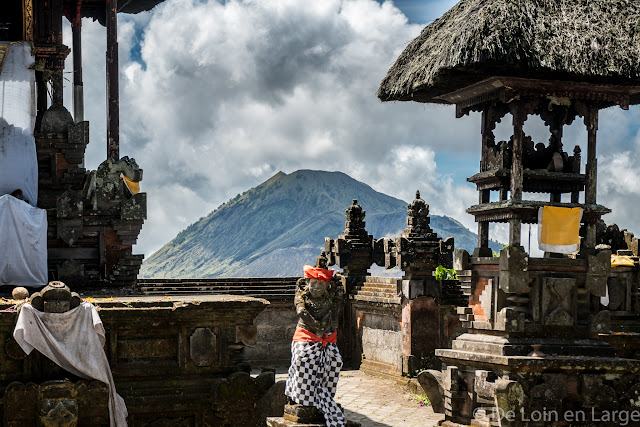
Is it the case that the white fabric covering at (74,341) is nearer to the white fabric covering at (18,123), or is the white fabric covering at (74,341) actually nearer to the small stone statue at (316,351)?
the small stone statue at (316,351)

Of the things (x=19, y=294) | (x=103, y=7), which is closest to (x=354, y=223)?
(x=103, y=7)

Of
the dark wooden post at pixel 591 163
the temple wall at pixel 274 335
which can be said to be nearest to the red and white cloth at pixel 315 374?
the dark wooden post at pixel 591 163

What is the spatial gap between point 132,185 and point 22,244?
2820 millimetres

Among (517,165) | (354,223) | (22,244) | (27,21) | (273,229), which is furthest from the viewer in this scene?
(273,229)

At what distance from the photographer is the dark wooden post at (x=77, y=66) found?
24422 millimetres

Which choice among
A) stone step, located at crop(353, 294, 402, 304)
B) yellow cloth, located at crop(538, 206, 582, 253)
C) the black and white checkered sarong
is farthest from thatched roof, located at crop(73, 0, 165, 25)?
yellow cloth, located at crop(538, 206, 582, 253)

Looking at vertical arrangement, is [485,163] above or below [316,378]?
above

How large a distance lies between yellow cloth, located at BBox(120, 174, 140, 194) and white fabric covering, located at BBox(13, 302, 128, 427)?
20.1 feet

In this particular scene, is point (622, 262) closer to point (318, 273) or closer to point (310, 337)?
point (318, 273)

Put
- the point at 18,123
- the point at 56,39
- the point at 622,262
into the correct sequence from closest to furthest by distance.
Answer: the point at 622,262 → the point at 18,123 → the point at 56,39

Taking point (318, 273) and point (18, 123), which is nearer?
point (318, 273)

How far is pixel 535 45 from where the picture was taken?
44.0 ft

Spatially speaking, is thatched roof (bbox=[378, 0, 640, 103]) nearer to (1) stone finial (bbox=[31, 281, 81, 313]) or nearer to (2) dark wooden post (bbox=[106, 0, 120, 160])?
(1) stone finial (bbox=[31, 281, 81, 313])

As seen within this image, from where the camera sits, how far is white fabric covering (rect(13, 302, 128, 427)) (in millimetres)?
11539
